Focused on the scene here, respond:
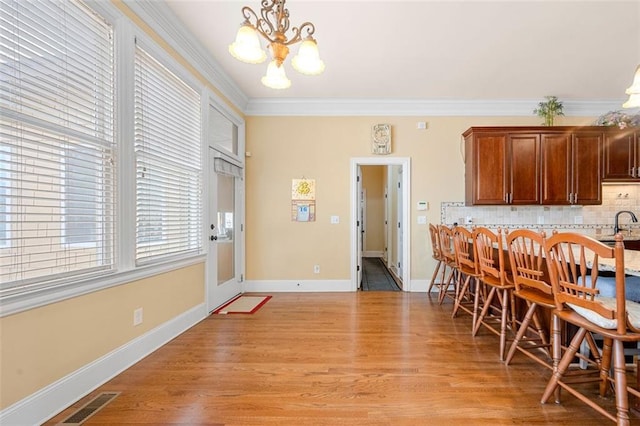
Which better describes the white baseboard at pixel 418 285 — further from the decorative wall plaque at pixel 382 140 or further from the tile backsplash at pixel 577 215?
the decorative wall plaque at pixel 382 140

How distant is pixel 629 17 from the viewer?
2379 millimetres

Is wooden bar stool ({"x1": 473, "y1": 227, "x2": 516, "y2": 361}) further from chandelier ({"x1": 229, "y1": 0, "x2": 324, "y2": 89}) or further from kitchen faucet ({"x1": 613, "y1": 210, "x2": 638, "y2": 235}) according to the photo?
kitchen faucet ({"x1": 613, "y1": 210, "x2": 638, "y2": 235})

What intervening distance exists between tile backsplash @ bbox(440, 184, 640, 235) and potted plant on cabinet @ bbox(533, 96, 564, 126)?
49.2 inches

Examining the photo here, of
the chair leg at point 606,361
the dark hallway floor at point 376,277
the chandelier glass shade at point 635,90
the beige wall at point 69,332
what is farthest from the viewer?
the dark hallway floor at point 376,277

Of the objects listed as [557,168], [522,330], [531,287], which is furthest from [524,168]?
[522,330]

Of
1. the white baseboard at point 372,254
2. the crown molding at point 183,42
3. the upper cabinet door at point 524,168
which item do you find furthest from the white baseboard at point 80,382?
the white baseboard at point 372,254

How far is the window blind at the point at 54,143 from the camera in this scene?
55.4 inches

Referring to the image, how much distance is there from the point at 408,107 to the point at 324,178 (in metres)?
1.63

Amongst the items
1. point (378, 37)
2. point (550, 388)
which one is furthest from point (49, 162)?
point (550, 388)

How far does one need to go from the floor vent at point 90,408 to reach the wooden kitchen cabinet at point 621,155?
5.78m

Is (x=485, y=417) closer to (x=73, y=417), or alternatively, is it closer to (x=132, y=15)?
(x=73, y=417)

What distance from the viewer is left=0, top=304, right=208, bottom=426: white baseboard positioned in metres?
1.43

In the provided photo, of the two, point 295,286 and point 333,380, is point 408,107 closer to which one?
point 295,286

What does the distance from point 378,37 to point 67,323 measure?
3227 millimetres
